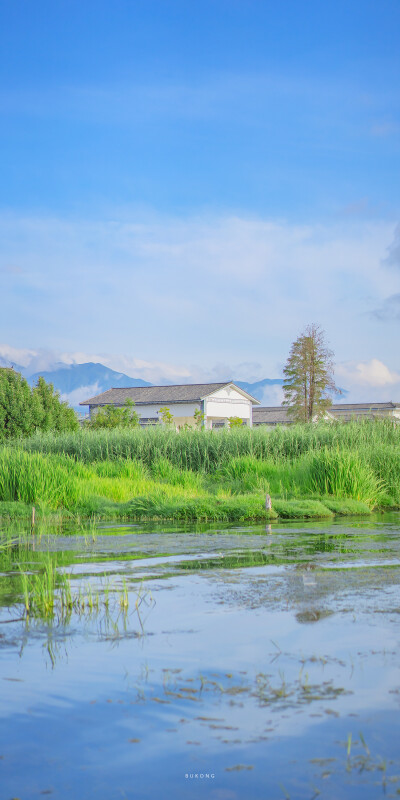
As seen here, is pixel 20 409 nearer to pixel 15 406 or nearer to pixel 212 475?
pixel 15 406

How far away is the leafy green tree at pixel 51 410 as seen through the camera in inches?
1170

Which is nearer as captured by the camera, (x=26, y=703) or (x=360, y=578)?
(x=26, y=703)

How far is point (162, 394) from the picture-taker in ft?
230

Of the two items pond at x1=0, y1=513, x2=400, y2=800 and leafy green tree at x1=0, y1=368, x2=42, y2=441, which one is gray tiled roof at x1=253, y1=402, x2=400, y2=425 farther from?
pond at x1=0, y1=513, x2=400, y2=800

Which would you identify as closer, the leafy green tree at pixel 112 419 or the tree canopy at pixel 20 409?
the tree canopy at pixel 20 409

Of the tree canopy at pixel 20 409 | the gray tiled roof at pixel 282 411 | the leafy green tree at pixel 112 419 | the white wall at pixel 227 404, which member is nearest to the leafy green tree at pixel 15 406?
the tree canopy at pixel 20 409

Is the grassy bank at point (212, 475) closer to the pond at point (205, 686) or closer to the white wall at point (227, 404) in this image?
the pond at point (205, 686)

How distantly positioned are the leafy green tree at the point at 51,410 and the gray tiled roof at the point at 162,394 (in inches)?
1352

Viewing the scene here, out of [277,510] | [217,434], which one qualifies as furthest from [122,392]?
[277,510]

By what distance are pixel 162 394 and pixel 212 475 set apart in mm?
48779

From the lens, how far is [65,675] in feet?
15.5

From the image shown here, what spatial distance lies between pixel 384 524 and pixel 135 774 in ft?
36.0

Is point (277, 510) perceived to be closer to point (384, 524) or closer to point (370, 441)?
point (384, 524)

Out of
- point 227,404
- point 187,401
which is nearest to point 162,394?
point 187,401
